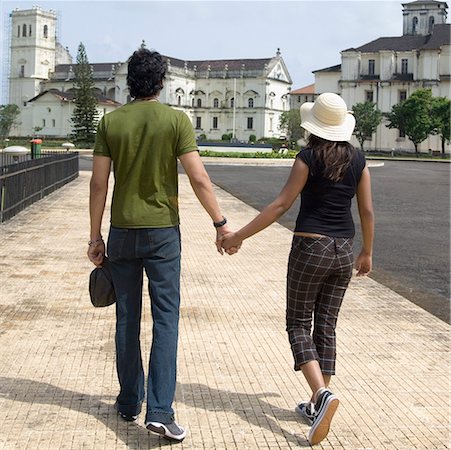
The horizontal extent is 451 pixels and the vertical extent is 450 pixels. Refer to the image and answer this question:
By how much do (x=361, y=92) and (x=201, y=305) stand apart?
307 feet

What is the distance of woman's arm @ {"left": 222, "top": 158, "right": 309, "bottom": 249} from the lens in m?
4.14

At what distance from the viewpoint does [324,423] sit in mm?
4043

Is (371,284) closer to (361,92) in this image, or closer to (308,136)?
(308,136)

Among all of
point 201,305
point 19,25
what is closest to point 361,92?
point 19,25

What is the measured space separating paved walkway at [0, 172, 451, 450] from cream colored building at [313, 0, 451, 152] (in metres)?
87.3

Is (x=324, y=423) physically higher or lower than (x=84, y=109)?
lower

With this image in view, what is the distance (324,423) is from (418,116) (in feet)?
272

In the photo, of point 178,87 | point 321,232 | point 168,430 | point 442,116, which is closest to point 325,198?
point 321,232

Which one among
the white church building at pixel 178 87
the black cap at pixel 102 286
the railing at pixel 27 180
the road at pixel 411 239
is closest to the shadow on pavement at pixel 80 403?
the black cap at pixel 102 286

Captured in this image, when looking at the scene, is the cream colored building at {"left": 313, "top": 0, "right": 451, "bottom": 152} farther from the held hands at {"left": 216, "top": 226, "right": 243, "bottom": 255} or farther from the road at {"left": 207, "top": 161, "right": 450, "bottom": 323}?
the held hands at {"left": 216, "top": 226, "right": 243, "bottom": 255}

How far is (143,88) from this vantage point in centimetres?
415

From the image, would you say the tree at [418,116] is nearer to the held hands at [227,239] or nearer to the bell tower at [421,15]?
the bell tower at [421,15]

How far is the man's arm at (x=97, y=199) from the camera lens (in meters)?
4.22

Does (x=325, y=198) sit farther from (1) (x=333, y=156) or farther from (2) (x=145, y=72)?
(2) (x=145, y=72)
